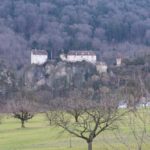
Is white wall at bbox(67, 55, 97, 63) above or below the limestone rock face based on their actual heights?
Answer: above

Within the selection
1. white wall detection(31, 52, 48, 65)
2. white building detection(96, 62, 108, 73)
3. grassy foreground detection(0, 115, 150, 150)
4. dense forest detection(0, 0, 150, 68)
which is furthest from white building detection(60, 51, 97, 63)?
grassy foreground detection(0, 115, 150, 150)

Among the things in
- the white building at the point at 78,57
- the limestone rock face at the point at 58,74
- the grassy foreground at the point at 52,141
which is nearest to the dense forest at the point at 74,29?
the white building at the point at 78,57

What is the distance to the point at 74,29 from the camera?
184 m

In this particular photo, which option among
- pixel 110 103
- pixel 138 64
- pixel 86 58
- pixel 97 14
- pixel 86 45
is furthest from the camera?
pixel 97 14

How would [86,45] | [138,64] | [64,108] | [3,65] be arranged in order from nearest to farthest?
[64,108]
[138,64]
[3,65]
[86,45]

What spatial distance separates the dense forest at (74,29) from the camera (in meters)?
171

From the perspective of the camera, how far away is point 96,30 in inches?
7215

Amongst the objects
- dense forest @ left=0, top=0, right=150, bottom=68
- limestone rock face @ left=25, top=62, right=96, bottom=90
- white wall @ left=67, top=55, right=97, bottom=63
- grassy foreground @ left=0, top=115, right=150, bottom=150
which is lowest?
limestone rock face @ left=25, top=62, right=96, bottom=90

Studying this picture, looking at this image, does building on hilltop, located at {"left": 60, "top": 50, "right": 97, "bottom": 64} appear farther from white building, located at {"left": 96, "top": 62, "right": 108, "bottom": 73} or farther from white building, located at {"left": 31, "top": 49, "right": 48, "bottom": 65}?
white building, located at {"left": 96, "top": 62, "right": 108, "bottom": 73}

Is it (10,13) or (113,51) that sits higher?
(10,13)

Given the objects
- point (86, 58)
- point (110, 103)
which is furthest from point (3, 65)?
point (110, 103)

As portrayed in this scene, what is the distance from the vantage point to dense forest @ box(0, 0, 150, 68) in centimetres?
17075

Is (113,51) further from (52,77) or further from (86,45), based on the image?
(52,77)

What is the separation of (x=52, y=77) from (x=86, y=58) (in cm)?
2325
